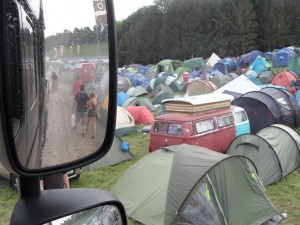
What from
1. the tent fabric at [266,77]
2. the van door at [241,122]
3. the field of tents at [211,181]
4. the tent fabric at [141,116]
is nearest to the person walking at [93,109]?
the field of tents at [211,181]

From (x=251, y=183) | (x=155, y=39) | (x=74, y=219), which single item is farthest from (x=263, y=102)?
(x=155, y=39)

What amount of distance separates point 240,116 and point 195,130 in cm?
226

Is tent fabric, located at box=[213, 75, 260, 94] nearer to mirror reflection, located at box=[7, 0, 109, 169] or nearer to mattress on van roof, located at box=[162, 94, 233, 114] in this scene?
mattress on van roof, located at box=[162, 94, 233, 114]

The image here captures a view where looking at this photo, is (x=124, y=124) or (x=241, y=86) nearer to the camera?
(x=124, y=124)

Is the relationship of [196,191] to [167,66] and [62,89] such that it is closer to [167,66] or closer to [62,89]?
[62,89]

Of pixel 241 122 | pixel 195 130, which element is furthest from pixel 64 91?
pixel 241 122

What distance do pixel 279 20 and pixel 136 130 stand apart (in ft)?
145

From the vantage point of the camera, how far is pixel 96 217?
3.31ft

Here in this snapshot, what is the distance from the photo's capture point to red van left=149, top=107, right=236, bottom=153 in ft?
29.1

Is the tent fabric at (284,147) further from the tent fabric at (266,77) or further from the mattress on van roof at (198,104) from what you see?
the tent fabric at (266,77)

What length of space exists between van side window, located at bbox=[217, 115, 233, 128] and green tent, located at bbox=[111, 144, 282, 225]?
3.57 metres

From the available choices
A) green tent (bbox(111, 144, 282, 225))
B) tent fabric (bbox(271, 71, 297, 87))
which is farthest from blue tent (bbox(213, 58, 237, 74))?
green tent (bbox(111, 144, 282, 225))

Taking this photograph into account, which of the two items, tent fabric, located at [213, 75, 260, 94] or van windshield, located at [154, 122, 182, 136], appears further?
tent fabric, located at [213, 75, 260, 94]

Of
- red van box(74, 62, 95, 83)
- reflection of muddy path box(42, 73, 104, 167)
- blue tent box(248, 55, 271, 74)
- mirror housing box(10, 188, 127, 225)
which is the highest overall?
blue tent box(248, 55, 271, 74)
